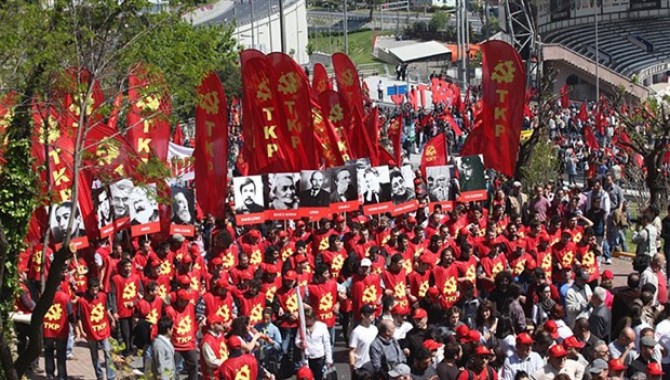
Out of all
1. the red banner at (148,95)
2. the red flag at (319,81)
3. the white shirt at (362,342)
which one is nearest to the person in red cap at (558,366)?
the white shirt at (362,342)

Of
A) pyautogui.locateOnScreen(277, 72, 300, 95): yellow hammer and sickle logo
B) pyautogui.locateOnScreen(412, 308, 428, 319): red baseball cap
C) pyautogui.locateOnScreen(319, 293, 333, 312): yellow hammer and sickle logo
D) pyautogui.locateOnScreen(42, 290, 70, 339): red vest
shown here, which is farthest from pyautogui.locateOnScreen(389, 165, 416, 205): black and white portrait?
pyautogui.locateOnScreen(412, 308, 428, 319): red baseball cap

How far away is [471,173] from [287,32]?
76.4 meters

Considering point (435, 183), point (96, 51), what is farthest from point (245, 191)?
point (96, 51)

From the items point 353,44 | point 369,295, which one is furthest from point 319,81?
point 353,44

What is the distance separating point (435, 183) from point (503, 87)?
1900 millimetres

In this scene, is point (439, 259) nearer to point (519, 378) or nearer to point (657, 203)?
point (519, 378)

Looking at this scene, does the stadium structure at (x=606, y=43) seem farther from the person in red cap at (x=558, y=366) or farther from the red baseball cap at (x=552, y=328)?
the person in red cap at (x=558, y=366)

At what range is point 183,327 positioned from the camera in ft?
47.6

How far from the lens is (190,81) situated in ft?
44.5

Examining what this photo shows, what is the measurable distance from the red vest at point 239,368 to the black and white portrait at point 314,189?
6.86 m

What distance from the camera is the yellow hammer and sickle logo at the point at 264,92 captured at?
19.4m

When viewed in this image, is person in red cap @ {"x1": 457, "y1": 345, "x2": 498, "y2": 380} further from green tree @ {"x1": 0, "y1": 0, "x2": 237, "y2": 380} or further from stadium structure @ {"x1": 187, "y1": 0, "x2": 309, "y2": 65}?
stadium structure @ {"x1": 187, "y1": 0, "x2": 309, "y2": 65}

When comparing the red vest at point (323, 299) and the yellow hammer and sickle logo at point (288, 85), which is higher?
the yellow hammer and sickle logo at point (288, 85)

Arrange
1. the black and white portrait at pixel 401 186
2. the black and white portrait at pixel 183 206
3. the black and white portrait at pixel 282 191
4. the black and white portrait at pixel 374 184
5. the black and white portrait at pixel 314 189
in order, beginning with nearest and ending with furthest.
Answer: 1. the black and white portrait at pixel 183 206
2. the black and white portrait at pixel 282 191
3. the black and white portrait at pixel 314 189
4. the black and white portrait at pixel 374 184
5. the black and white portrait at pixel 401 186
